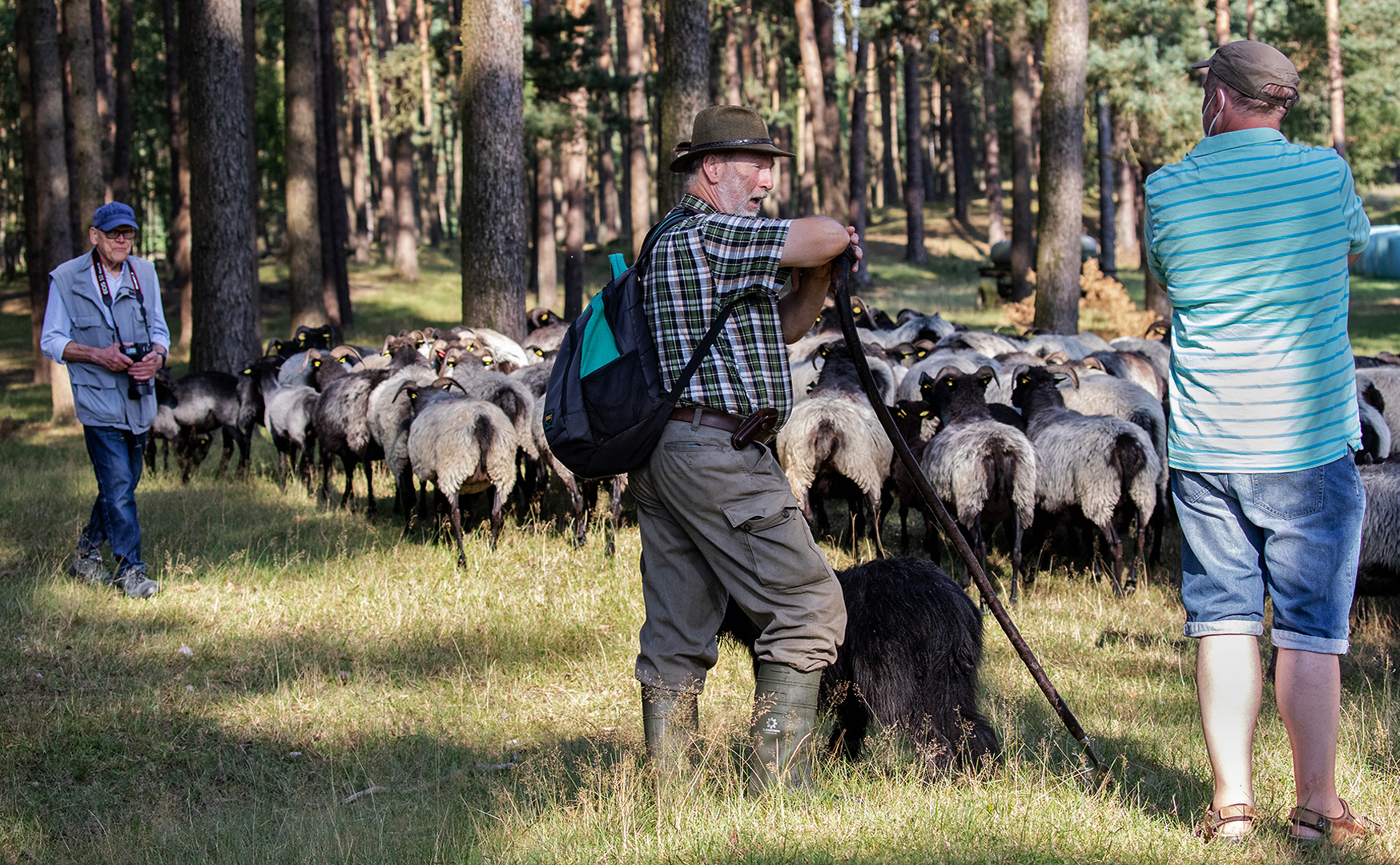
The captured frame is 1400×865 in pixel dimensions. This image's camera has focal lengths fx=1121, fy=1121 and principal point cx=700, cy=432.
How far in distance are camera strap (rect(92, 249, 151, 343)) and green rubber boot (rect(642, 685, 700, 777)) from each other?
550 cm

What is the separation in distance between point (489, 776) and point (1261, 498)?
3.46m

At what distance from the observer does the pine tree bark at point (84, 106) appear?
1548cm

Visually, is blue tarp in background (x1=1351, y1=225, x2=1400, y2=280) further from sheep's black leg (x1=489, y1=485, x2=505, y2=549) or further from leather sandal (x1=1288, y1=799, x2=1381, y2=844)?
leather sandal (x1=1288, y1=799, x2=1381, y2=844)

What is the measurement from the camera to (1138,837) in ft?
12.1

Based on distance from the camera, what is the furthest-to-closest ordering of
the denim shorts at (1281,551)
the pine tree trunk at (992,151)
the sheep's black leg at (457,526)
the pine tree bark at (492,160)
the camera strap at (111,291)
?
the pine tree trunk at (992,151)
the pine tree bark at (492,160)
the sheep's black leg at (457,526)
the camera strap at (111,291)
the denim shorts at (1281,551)

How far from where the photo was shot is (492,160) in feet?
46.2

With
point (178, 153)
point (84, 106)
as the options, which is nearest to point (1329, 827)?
point (84, 106)

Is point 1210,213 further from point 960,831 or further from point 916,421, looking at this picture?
point 916,421

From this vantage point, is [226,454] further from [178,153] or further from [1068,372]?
[178,153]

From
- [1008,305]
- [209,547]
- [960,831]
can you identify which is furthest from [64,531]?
[1008,305]

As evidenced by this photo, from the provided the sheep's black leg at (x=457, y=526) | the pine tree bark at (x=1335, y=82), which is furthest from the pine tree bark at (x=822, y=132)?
the sheep's black leg at (x=457, y=526)

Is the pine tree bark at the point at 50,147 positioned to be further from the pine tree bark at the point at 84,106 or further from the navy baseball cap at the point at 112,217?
the navy baseball cap at the point at 112,217

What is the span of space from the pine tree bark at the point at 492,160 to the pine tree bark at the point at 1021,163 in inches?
562

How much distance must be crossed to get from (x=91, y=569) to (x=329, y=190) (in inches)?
728
